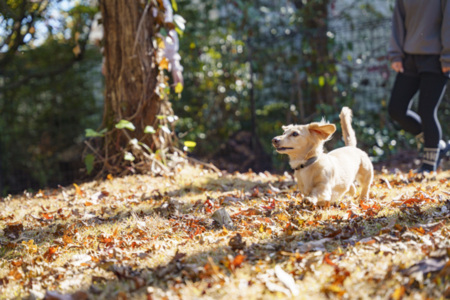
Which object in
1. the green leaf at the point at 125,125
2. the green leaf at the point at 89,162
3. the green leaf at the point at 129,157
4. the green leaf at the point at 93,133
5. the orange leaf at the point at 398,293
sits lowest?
the green leaf at the point at 89,162

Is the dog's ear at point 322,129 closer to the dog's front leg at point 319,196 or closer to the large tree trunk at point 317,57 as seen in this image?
the dog's front leg at point 319,196

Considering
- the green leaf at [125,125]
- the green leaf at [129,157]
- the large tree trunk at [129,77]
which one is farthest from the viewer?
the large tree trunk at [129,77]

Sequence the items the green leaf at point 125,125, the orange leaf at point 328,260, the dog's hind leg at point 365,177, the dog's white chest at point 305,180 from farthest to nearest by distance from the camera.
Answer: the green leaf at point 125,125, the dog's hind leg at point 365,177, the dog's white chest at point 305,180, the orange leaf at point 328,260

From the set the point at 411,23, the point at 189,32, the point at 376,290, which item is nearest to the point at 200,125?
the point at 189,32

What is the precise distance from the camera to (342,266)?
2.01m

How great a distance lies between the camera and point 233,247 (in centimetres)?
235

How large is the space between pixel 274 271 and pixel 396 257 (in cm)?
59

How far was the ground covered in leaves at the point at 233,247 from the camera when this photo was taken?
1.86 metres

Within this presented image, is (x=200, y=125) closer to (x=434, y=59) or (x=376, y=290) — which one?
(x=434, y=59)

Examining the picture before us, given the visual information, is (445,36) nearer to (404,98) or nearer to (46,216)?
(404,98)

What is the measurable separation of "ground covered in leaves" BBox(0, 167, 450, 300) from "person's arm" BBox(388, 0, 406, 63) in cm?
142

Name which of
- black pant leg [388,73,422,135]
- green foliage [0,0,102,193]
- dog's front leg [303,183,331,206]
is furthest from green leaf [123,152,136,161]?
black pant leg [388,73,422,135]

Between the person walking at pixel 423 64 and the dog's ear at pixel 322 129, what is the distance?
1861mm

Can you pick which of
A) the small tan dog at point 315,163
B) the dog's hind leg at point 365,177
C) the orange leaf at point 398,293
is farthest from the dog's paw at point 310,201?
the orange leaf at point 398,293
